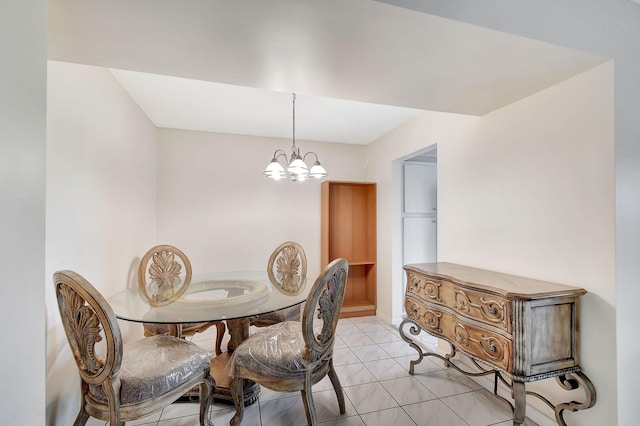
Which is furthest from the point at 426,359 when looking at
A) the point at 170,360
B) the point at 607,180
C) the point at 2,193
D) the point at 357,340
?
the point at 2,193

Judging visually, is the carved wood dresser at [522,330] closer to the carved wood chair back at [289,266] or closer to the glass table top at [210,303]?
the glass table top at [210,303]

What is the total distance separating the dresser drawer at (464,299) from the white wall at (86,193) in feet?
7.43

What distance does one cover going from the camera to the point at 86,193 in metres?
1.88

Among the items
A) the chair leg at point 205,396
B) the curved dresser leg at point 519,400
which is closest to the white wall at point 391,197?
A: the curved dresser leg at point 519,400

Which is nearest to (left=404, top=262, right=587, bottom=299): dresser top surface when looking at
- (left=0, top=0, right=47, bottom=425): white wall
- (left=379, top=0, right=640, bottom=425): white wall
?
(left=379, top=0, right=640, bottom=425): white wall

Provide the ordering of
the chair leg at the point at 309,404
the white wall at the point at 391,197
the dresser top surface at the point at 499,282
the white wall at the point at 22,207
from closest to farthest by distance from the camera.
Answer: the white wall at the point at 22,207 → the dresser top surface at the point at 499,282 → the chair leg at the point at 309,404 → the white wall at the point at 391,197

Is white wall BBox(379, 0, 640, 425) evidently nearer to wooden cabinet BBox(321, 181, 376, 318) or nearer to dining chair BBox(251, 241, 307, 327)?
dining chair BBox(251, 241, 307, 327)

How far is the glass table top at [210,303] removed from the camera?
1659mm

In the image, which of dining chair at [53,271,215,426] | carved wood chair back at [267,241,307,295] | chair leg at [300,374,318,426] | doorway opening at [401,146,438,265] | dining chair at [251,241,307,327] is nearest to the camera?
dining chair at [53,271,215,426]

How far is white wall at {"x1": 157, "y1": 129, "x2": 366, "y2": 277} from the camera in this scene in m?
3.51

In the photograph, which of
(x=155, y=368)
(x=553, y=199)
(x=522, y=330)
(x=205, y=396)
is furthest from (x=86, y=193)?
(x=553, y=199)

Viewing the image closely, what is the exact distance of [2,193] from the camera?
73 cm

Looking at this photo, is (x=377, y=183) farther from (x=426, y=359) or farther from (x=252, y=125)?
(x=426, y=359)

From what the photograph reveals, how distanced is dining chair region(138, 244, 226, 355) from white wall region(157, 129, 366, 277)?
2.04 ft
